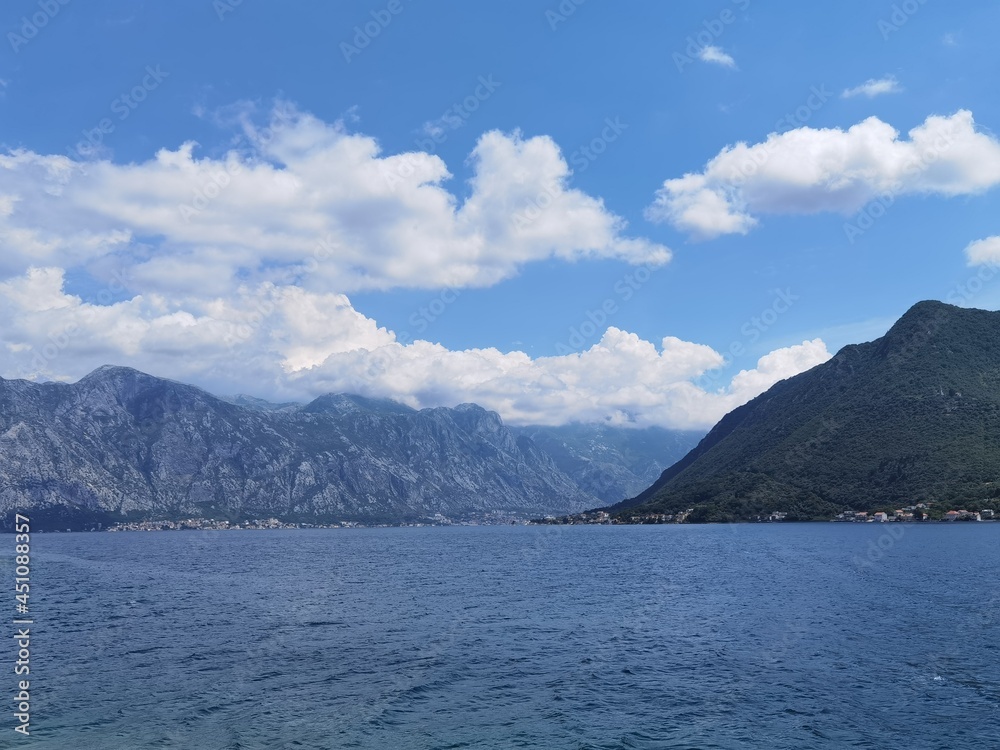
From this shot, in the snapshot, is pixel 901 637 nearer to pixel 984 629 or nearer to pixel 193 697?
pixel 984 629

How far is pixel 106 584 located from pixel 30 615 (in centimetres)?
4475

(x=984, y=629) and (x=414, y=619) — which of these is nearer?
(x=984, y=629)

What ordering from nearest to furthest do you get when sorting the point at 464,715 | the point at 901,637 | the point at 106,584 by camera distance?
the point at 464,715 → the point at 901,637 → the point at 106,584

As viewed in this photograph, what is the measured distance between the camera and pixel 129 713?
158 ft

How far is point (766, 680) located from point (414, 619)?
1744 inches

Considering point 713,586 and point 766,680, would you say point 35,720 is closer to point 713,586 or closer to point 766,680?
point 766,680

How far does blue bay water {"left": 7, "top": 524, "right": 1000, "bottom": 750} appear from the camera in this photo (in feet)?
143

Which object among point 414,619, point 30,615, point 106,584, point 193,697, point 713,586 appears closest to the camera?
point 193,697

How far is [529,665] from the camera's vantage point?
60250 millimetres

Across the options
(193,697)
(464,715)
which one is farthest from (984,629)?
(193,697)

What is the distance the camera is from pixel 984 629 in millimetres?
70375

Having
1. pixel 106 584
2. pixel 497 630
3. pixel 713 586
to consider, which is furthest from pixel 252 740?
pixel 106 584

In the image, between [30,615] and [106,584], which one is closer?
[30,615]

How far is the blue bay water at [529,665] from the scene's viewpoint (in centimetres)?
4350
